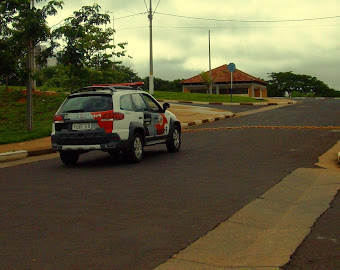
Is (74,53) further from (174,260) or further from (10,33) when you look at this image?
(174,260)

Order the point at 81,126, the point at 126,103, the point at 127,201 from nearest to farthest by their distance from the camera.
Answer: the point at 127,201
the point at 81,126
the point at 126,103

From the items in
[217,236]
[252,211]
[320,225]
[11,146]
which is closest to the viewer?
[217,236]

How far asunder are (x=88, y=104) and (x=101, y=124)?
625mm

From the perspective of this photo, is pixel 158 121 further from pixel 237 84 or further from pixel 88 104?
pixel 237 84

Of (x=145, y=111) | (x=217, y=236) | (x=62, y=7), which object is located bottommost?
(x=217, y=236)

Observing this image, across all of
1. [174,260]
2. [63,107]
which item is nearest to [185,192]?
[174,260]

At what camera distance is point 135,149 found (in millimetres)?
11711

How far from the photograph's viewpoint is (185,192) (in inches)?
313

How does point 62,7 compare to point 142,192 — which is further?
point 62,7

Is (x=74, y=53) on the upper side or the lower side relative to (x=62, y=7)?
lower

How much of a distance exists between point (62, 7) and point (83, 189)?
1066cm

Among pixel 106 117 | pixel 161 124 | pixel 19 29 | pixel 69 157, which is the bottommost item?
pixel 69 157

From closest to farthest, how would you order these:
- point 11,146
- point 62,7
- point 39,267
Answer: point 39,267, point 11,146, point 62,7

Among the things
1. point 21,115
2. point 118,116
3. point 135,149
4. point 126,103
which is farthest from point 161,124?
point 21,115
